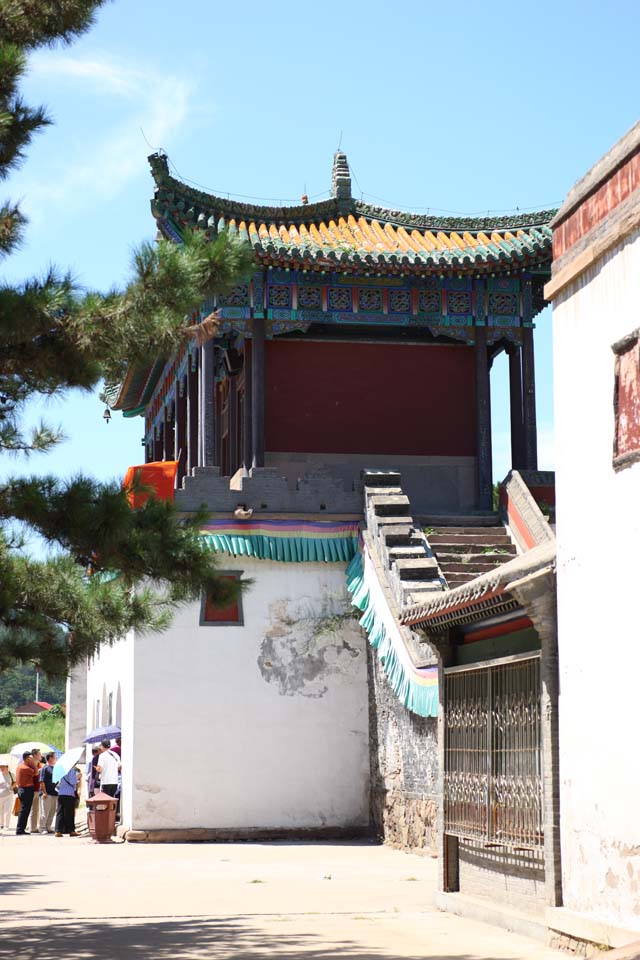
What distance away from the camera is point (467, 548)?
17312 millimetres

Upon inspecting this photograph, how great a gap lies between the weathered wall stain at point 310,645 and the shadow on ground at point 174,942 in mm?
7670

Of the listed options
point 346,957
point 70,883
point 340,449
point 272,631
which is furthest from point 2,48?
point 340,449

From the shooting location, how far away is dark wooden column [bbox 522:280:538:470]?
19.9 m

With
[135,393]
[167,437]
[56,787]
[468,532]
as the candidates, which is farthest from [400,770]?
[135,393]

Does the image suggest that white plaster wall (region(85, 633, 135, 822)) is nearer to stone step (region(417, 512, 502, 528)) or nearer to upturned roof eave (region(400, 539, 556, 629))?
stone step (region(417, 512, 502, 528))

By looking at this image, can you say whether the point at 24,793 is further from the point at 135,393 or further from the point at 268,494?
the point at 135,393

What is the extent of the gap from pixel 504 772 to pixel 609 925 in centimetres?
196

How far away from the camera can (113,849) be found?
16.2 meters

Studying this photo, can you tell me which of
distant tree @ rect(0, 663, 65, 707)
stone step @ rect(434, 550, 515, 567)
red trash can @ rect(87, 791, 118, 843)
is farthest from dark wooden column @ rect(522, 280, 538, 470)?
distant tree @ rect(0, 663, 65, 707)

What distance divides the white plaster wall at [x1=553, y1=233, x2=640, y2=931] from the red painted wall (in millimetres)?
11778

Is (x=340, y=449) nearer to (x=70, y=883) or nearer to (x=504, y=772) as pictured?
(x=70, y=883)

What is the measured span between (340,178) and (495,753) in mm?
14537

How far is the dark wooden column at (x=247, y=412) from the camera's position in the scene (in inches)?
784

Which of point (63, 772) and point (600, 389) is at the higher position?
point (600, 389)
